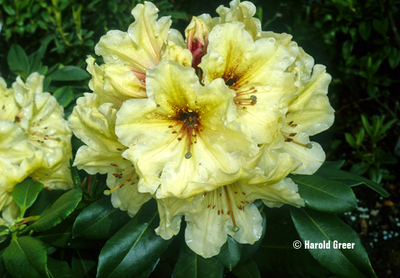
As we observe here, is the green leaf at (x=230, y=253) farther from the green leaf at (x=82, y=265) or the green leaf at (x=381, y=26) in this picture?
the green leaf at (x=381, y=26)

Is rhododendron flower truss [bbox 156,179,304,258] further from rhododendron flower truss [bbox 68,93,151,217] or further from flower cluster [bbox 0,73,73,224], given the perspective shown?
flower cluster [bbox 0,73,73,224]

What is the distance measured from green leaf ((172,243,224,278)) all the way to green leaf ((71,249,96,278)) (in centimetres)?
41

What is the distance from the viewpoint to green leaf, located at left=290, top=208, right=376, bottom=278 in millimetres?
1122

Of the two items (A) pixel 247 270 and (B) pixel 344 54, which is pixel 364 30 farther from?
(A) pixel 247 270

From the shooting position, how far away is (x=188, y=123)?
39.7 inches

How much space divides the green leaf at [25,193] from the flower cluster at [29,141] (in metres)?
0.03

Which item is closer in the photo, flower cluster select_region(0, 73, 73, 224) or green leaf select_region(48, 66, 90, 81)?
flower cluster select_region(0, 73, 73, 224)

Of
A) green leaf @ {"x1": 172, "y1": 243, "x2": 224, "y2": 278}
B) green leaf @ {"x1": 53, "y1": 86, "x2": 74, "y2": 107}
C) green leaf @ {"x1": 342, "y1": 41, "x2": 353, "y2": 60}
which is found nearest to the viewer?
green leaf @ {"x1": 172, "y1": 243, "x2": 224, "y2": 278}

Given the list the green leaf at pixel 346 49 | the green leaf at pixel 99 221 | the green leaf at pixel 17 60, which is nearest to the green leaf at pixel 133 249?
the green leaf at pixel 99 221

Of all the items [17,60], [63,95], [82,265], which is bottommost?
Result: [82,265]

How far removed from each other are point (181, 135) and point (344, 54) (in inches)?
68.4

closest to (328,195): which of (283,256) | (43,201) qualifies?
(283,256)

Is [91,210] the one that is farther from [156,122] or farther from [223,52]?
[223,52]

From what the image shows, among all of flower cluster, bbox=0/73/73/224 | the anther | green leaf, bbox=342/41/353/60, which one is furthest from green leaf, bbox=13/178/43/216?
green leaf, bbox=342/41/353/60
